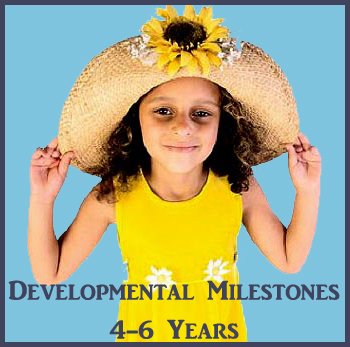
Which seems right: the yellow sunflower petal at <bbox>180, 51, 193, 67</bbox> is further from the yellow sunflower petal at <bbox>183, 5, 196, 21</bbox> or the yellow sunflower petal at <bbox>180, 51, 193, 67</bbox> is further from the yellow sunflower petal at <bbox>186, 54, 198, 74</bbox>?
the yellow sunflower petal at <bbox>183, 5, 196, 21</bbox>

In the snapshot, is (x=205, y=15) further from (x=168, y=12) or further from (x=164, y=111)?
(x=164, y=111)

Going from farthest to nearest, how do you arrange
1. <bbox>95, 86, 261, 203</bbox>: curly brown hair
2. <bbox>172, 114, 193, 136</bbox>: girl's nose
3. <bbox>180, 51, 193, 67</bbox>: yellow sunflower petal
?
<bbox>95, 86, 261, 203</bbox>: curly brown hair
<bbox>172, 114, 193, 136</bbox>: girl's nose
<bbox>180, 51, 193, 67</bbox>: yellow sunflower petal

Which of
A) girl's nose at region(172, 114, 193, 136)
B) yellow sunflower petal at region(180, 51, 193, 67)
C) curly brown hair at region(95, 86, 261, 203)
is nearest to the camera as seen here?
yellow sunflower petal at region(180, 51, 193, 67)

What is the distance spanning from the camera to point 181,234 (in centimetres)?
233

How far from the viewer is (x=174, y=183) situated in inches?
92.0

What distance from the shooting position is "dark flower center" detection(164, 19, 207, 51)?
2004mm

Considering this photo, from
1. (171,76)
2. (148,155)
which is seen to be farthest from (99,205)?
(171,76)

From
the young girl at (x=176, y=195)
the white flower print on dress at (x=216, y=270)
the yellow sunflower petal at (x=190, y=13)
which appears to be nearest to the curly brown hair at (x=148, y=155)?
the young girl at (x=176, y=195)

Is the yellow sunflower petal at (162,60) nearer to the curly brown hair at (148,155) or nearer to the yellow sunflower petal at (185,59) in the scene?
the yellow sunflower petal at (185,59)

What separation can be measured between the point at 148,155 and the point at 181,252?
11.9 inches

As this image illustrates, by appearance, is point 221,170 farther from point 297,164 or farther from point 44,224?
point 44,224

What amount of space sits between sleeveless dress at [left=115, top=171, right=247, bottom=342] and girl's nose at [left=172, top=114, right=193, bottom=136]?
0.95 ft

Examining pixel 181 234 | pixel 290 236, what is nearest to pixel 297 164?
pixel 290 236

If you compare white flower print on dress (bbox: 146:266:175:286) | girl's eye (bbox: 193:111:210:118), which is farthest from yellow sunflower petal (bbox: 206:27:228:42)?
white flower print on dress (bbox: 146:266:175:286)
